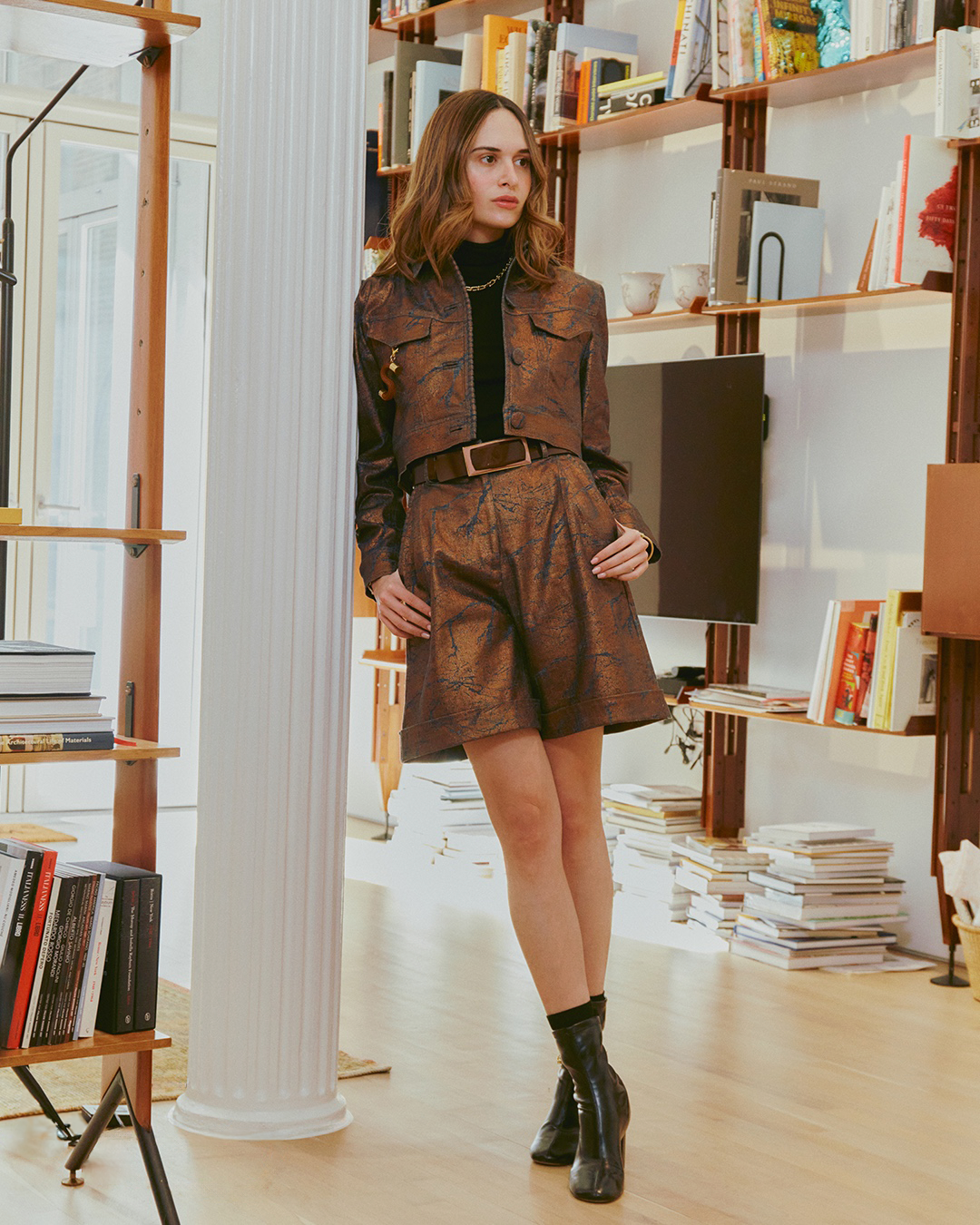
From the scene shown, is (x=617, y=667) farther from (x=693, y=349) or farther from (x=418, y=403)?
(x=693, y=349)

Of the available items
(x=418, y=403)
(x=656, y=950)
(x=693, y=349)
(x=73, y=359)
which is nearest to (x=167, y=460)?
(x=73, y=359)

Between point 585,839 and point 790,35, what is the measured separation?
2.45m

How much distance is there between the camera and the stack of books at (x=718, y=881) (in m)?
3.86

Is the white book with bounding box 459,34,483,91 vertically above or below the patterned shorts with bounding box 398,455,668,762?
above

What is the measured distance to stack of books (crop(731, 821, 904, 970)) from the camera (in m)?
3.62

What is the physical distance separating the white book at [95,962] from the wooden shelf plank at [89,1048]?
0.02 meters

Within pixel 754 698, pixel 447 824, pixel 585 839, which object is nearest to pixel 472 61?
pixel 754 698

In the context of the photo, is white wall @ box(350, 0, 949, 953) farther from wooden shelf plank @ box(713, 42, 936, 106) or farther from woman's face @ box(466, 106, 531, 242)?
woman's face @ box(466, 106, 531, 242)

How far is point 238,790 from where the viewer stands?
7.47ft

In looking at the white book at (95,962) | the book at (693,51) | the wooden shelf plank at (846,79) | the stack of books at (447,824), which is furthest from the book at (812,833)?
the white book at (95,962)

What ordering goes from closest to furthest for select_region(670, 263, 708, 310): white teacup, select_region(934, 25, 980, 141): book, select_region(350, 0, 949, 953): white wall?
select_region(934, 25, 980, 141): book < select_region(350, 0, 949, 953): white wall < select_region(670, 263, 708, 310): white teacup

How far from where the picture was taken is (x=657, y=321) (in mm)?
4496

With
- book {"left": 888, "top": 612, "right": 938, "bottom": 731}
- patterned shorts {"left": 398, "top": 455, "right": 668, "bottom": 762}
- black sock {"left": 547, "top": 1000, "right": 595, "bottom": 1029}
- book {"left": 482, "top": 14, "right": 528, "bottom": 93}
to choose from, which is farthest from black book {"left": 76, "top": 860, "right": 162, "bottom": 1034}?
book {"left": 482, "top": 14, "right": 528, "bottom": 93}

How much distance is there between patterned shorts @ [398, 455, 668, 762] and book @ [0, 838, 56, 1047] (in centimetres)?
55
